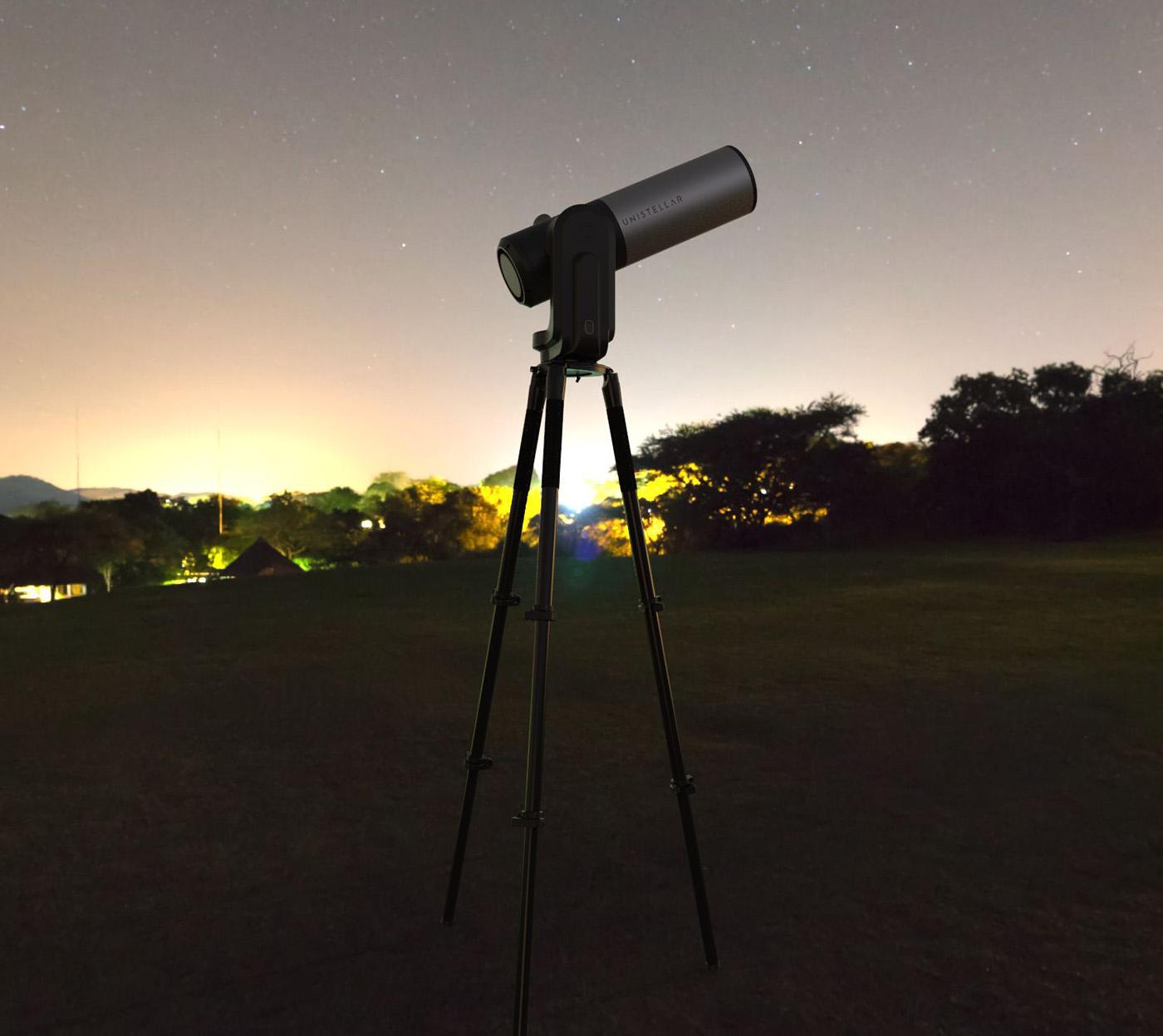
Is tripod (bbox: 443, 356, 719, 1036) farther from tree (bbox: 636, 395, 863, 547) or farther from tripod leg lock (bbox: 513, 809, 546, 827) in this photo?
tree (bbox: 636, 395, 863, 547)

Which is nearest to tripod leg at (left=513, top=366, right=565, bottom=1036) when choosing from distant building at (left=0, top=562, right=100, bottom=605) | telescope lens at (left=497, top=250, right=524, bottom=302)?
telescope lens at (left=497, top=250, right=524, bottom=302)

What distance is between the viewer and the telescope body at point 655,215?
2.62m

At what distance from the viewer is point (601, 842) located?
11.1ft

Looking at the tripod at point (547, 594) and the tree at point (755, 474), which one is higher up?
the tree at point (755, 474)

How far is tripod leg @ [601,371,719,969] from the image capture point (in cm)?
250

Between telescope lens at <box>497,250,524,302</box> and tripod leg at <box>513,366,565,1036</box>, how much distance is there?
339 mm

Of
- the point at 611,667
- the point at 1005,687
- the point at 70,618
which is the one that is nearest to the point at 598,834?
the point at 611,667

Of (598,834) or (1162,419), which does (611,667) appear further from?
(1162,419)

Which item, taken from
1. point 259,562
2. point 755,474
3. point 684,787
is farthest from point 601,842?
point 259,562

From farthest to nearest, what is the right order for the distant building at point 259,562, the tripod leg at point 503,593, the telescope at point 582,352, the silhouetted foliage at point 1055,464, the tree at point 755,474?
1. the distant building at point 259,562
2. the tree at point 755,474
3. the silhouetted foliage at point 1055,464
4. the tripod leg at point 503,593
5. the telescope at point 582,352

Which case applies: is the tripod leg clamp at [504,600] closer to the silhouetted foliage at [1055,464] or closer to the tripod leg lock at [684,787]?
the tripod leg lock at [684,787]

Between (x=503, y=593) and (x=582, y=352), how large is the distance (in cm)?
82

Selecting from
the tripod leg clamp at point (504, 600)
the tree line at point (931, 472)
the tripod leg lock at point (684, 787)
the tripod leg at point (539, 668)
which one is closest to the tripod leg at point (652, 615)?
the tripod leg lock at point (684, 787)

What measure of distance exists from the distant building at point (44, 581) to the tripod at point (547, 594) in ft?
165
